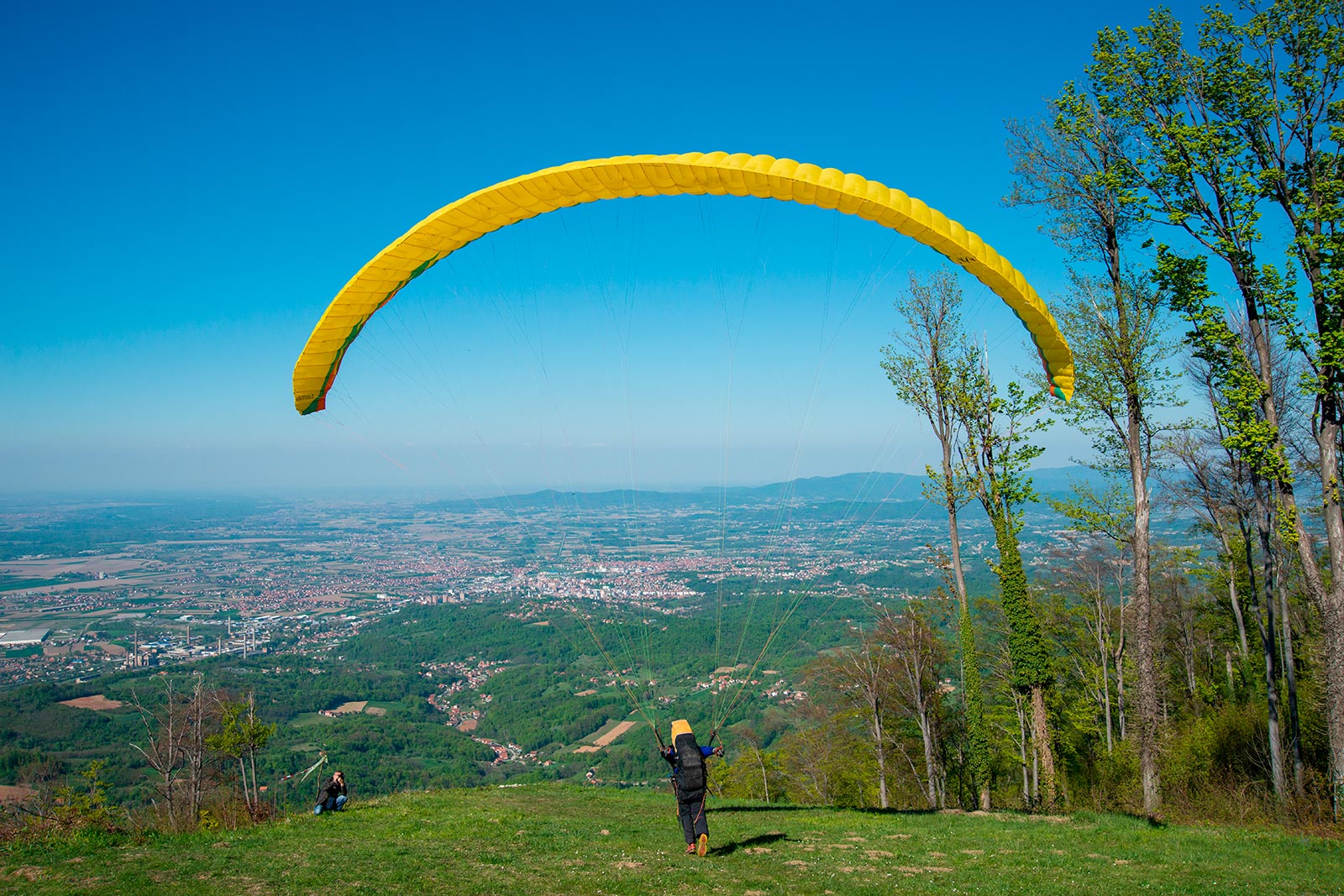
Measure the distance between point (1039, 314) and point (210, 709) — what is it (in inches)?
805

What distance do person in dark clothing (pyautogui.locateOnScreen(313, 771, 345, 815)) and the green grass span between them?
409 millimetres

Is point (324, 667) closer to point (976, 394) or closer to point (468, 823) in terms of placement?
point (468, 823)

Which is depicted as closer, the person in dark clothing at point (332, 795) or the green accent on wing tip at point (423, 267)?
the green accent on wing tip at point (423, 267)

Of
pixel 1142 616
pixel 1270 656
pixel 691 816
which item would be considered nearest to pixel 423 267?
pixel 691 816

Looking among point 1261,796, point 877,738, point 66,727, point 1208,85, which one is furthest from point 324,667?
point 1208,85

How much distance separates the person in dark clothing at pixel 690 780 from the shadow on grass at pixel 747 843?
0.37 metres

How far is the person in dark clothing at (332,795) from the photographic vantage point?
10.4 metres

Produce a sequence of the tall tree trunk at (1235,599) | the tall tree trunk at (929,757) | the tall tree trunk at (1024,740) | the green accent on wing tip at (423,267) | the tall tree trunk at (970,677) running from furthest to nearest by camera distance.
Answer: the tall tree trunk at (1235,599), the tall tree trunk at (929,757), the tall tree trunk at (1024,740), the tall tree trunk at (970,677), the green accent on wing tip at (423,267)

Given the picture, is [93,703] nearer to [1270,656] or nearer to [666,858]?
[666,858]

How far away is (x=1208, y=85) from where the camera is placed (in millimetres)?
10633

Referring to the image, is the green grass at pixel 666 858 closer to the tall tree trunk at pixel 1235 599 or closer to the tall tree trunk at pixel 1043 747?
the tall tree trunk at pixel 1043 747

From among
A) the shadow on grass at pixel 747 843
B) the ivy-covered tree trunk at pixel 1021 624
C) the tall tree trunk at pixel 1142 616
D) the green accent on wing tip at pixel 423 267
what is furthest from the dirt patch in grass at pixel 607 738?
the green accent on wing tip at pixel 423 267

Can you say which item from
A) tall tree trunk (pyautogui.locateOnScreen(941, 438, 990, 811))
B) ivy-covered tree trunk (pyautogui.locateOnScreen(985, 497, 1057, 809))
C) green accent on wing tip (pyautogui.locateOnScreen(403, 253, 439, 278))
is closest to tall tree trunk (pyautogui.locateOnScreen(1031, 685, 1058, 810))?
ivy-covered tree trunk (pyautogui.locateOnScreen(985, 497, 1057, 809))

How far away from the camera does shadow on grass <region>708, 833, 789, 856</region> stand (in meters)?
8.04
